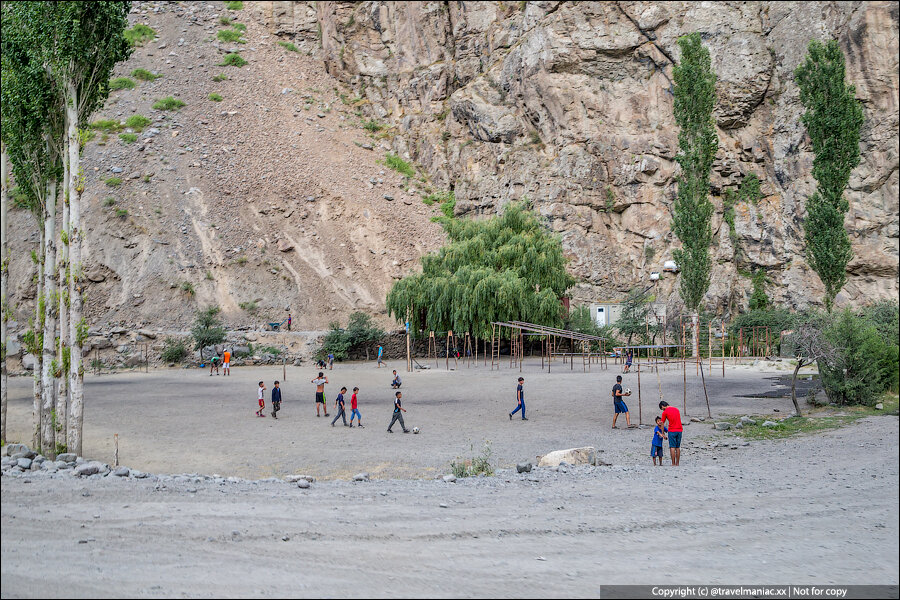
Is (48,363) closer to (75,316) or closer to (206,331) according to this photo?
(75,316)

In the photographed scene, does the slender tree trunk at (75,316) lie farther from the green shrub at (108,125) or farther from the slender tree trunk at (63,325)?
the green shrub at (108,125)

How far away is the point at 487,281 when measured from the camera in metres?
37.6

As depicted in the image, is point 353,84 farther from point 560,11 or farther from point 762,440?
point 762,440

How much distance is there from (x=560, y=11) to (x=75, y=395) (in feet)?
161

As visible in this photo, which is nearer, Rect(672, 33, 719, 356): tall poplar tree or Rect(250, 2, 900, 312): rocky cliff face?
Rect(672, 33, 719, 356): tall poplar tree

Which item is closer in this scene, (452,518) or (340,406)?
(452,518)

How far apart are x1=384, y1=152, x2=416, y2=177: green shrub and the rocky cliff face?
2.63 metres

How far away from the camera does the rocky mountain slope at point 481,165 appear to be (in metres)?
43.3

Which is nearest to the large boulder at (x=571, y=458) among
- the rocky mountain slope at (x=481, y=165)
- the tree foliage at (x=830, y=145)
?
the tree foliage at (x=830, y=145)

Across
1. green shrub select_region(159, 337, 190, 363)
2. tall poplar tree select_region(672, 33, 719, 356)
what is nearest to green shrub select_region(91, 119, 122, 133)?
green shrub select_region(159, 337, 190, 363)

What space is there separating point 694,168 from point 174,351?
35.0 m

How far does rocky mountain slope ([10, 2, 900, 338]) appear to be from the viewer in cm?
4328

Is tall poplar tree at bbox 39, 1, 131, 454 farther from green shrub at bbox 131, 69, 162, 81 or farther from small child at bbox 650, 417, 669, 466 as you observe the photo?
green shrub at bbox 131, 69, 162, 81

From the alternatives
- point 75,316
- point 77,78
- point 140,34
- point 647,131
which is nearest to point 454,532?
point 75,316
